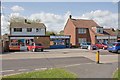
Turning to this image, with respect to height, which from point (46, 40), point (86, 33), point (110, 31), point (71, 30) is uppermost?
point (71, 30)

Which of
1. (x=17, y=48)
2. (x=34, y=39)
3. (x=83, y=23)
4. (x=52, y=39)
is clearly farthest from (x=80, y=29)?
(x=17, y=48)

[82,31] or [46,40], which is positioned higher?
[82,31]

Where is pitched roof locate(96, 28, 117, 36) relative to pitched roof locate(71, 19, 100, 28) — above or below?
below

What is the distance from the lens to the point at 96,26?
5919 centimetres

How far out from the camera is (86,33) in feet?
192

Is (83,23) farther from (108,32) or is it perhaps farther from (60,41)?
(60,41)

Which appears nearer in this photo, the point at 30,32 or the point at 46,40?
the point at 46,40

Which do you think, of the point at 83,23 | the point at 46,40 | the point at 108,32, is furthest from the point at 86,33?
the point at 46,40

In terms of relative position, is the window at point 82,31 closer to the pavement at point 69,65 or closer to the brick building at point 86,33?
the brick building at point 86,33

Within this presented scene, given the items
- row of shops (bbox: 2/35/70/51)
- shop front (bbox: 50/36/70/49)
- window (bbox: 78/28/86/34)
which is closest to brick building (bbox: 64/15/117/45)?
window (bbox: 78/28/86/34)

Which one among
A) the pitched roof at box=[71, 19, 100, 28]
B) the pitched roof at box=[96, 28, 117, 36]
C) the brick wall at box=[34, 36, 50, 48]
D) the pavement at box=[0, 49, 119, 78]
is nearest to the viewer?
the pavement at box=[0, 49, 119, 78]

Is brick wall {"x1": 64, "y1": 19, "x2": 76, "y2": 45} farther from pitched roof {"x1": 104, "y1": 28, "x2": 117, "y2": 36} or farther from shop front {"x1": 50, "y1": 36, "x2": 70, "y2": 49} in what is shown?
pitched roof {"x1": 104, "y1": 28, "x2": 117, "y2": 36}

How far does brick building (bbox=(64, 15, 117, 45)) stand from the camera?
5709cm

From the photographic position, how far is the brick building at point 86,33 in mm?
57094
